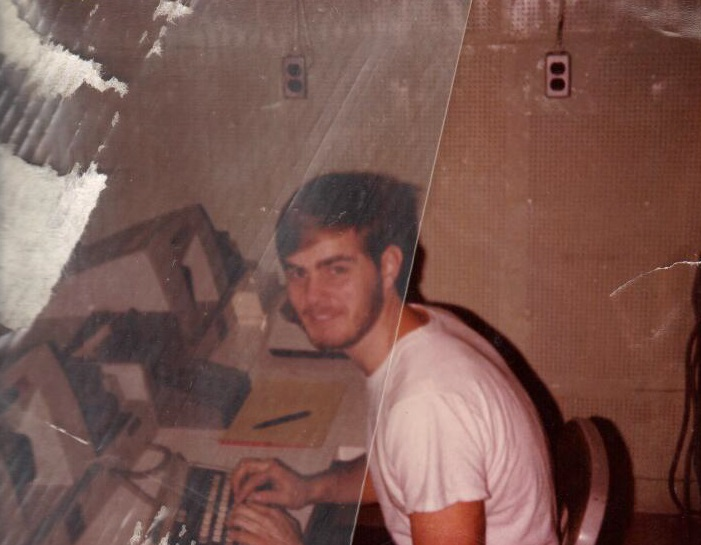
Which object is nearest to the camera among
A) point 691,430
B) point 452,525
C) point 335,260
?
point 335,260

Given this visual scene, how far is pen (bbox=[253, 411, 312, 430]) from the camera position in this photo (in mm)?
679

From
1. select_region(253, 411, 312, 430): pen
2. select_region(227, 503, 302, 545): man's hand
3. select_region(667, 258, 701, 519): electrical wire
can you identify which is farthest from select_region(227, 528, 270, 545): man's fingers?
select_region(667, 258, 701, 519): electrical wire

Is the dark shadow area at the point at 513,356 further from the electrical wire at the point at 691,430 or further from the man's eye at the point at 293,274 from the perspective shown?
the man's eye at the point at 293,274

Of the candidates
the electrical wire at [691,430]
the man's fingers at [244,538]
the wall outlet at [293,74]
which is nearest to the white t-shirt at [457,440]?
the man's fingers at [244,538]

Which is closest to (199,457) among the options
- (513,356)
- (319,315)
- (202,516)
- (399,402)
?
(202,516)

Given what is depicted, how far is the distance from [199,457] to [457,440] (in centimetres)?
40

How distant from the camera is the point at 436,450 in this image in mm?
923

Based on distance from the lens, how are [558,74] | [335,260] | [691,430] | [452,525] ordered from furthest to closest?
[691,430] → [558,74] → [452,525] → [335,260]

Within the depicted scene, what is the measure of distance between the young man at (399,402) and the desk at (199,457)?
3 centimetres

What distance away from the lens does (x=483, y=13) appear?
1801 millimetres

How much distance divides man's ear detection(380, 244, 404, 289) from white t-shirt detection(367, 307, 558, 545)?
Result: 0.19 metres

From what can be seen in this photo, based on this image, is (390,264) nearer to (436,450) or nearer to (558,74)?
(436,450)

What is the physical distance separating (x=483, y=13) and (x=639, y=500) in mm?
1565

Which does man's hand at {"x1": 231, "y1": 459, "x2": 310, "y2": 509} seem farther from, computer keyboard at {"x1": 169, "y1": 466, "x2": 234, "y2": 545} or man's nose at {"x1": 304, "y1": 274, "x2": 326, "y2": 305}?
man's nose at {"x1": 304, "y1": 274, "x2": 326, "y2": 305}
